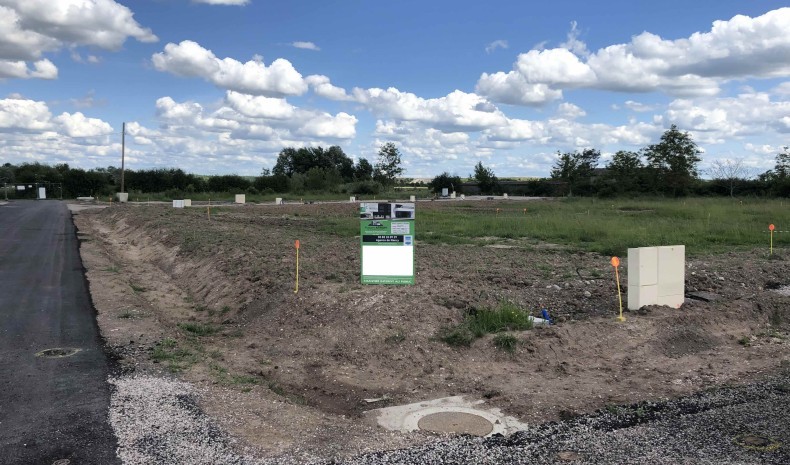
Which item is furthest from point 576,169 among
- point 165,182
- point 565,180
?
point 165,182

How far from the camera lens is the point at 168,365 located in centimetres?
816

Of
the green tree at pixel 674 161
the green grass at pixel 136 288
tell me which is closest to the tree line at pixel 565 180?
the green tree at pixel 674 161

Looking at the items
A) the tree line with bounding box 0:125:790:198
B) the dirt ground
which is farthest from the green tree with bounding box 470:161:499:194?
the dirt ground

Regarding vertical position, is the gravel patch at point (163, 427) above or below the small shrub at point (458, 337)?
below

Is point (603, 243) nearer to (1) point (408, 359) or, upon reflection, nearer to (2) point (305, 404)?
(1) point (408, 359)

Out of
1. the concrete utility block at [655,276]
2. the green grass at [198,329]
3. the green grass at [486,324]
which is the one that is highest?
the concrete utility block at [655,276]

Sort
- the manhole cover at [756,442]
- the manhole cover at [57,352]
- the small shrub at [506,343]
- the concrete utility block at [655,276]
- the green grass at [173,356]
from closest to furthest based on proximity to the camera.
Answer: the manhole cover at [756,442]
the green grass at [173,356]
the manhole cover at [57,352]
the small shrub at [506,343]
the concrete utility block at [655,276]

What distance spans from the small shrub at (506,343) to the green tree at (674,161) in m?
77.6

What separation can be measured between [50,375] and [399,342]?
15.1 ft

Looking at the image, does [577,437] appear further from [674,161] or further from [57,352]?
[674,161]

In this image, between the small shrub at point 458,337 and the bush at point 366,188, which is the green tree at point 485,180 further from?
the small shrub at point 458,337

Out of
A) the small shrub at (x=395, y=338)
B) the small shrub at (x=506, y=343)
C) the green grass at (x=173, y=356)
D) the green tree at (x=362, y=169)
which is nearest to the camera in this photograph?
the green grass at (x=173, y=356)

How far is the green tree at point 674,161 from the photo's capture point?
7919cm

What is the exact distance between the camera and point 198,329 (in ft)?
35.4
